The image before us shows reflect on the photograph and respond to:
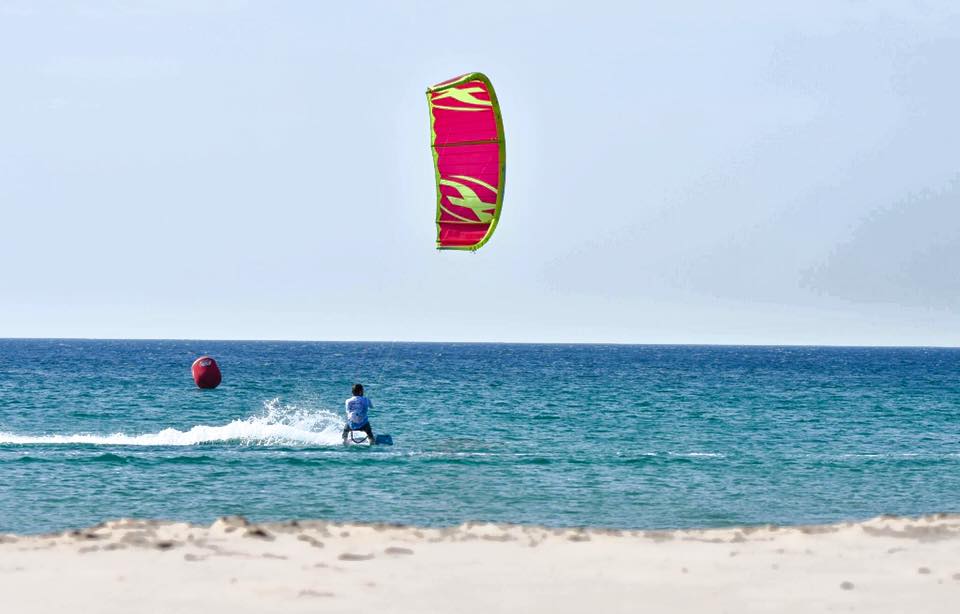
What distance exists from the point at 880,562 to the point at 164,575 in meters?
6.80

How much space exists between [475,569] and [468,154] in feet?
33.5

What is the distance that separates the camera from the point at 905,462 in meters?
30.0

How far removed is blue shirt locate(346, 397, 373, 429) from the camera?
89.9 ft

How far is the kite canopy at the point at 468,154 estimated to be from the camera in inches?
803

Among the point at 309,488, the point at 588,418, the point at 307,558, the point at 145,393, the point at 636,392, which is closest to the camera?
the point at 307,558

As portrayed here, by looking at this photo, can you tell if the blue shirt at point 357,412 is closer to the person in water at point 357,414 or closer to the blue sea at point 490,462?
the person in water at point 357,414

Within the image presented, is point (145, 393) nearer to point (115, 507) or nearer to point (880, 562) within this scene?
point (115, 507)

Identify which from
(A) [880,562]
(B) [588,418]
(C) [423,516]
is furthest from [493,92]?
(B) [588,418]

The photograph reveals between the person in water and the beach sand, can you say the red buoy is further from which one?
the beach sand

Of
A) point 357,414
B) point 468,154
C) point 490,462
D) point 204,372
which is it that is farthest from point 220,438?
point 204,372

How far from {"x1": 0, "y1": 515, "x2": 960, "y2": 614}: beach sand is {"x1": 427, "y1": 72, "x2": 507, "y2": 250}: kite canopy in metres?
7.33

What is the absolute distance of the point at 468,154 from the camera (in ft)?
67.3

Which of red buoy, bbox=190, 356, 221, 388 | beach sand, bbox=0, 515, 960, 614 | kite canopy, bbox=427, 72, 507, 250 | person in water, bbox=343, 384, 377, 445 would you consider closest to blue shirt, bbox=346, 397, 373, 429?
person in water, bbox=343, 384, 377, 445

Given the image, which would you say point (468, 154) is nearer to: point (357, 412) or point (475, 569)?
point (357, 412)
